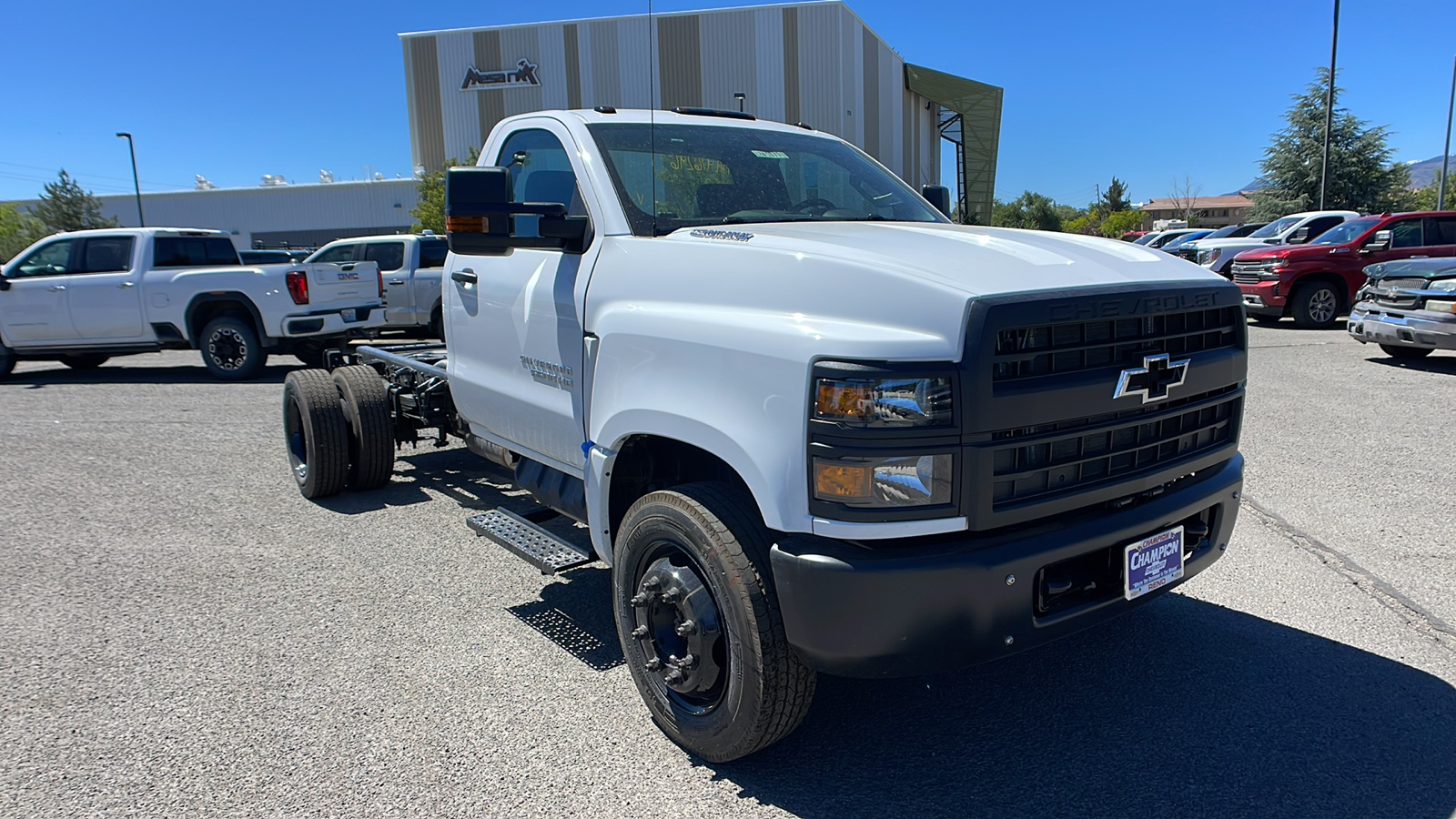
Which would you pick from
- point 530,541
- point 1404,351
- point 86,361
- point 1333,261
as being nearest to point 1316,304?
point 1333,261

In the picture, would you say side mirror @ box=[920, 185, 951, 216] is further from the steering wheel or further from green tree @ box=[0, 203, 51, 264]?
green tree @ box=[0, 203, 51, 264]

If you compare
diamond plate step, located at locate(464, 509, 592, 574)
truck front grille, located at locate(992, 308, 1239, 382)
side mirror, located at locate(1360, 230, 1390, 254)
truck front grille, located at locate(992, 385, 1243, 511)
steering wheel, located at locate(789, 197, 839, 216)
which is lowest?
diamond plate step, located at locate(464, 509, 592, 574)

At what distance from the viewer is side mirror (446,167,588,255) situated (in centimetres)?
327

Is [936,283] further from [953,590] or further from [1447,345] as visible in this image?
[1447,345]

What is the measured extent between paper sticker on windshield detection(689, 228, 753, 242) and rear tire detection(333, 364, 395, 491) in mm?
3532

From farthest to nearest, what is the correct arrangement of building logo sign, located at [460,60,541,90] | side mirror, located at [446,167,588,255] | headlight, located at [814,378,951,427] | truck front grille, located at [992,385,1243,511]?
building logo sign, located at [460,60,541,90] < side mirror, located at [446,167,588,255] < truck front grille, located at [992,385,1243,511] < headlight, located at [814,378,951,427]

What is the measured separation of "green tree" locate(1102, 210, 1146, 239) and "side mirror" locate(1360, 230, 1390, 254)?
52.9 metres

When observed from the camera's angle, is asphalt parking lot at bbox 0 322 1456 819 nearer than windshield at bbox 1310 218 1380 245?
Yes

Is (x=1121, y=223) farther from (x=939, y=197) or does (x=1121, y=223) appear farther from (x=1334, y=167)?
(x=939, y=197)

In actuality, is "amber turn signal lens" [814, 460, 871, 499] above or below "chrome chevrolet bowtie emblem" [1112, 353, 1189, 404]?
below

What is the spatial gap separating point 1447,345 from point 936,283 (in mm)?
10306

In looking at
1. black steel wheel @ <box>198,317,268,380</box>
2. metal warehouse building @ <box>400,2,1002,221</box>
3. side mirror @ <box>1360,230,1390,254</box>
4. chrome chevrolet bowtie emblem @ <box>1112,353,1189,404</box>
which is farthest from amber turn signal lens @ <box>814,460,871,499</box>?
metal warehouse building @ <box>400,2,1002,221</box>

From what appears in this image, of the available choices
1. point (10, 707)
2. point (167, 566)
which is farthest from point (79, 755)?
point (167, 566)

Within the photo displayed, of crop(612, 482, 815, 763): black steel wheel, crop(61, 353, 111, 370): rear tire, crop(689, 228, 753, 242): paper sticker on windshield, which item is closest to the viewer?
crop(612, 482, 815, 763): black steel wheel
